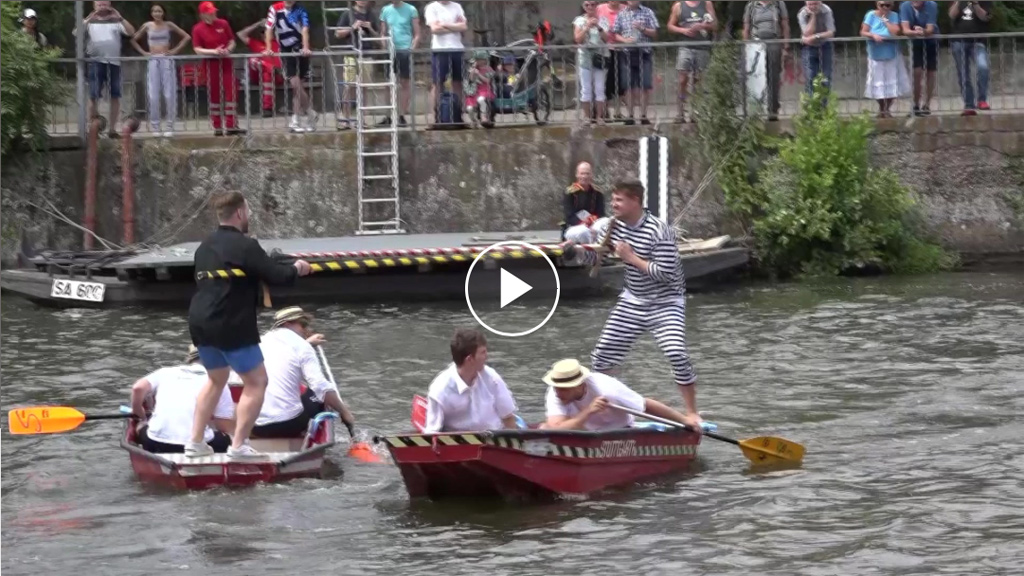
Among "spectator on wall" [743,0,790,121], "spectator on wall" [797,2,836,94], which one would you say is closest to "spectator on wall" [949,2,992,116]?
"spectator on wall" [797,2,836,94]

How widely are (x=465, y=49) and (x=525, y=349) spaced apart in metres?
5.60

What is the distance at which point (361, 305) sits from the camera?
2017 centimetres

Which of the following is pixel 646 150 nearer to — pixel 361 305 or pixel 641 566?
pixel 361 305

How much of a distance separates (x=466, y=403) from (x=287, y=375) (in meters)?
1.91

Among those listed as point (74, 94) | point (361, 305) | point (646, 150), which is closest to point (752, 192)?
point (646, 150)

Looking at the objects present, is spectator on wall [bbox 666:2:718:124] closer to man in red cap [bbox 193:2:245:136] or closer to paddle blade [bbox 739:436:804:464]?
man in red cap [bbox 193:2:245:136]

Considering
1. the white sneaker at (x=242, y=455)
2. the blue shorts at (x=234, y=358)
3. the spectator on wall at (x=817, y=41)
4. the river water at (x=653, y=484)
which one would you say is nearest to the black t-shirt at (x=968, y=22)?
the spectator on wall at (x=817, y=41)

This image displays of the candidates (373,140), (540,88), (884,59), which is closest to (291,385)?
(373,140)

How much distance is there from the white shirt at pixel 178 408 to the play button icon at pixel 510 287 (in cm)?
825

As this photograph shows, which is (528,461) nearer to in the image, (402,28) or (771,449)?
(771,449)

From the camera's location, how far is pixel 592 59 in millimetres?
21734

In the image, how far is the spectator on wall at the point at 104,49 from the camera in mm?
21766

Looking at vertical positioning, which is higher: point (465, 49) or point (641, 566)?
point (465, 49)

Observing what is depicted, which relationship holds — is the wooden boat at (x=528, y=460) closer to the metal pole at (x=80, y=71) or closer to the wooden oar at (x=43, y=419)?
the wooden oar at (x=43, y=419)
